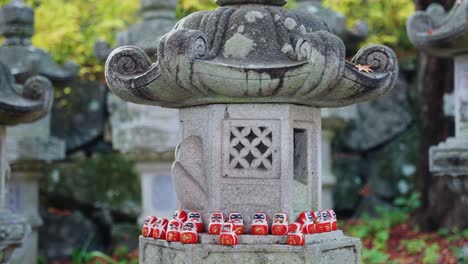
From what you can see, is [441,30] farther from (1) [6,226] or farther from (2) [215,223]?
(1) [6,226]

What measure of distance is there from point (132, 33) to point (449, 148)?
3.94 m

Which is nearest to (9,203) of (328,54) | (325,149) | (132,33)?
(132,33)

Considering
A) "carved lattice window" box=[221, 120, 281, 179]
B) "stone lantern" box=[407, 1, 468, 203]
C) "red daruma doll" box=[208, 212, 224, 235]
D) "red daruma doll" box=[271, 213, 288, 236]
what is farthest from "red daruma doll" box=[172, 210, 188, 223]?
"stone lantern" box=[407, 1, 468, 203]

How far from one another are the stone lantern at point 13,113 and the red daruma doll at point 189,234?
10.3 ft

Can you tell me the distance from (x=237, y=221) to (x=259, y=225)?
134 mm

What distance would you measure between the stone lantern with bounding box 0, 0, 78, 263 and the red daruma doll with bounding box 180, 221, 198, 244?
4.78 metres

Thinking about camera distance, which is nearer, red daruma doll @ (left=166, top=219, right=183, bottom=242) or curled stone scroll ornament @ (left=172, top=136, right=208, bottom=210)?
red daruma doll @ (left=166, top=219, right=183, bottom=242)

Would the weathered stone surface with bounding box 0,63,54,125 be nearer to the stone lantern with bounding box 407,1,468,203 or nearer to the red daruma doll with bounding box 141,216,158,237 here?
the red daruma doll with bounding box 141,216,158,237

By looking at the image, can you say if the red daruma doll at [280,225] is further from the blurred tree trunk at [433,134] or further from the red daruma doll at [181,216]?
the blurred tree trunk at [433,134]

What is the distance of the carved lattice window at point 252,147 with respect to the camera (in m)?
4.79

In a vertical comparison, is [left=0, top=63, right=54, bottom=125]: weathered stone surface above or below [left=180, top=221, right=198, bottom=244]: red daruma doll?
above

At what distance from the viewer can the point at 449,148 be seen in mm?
7727

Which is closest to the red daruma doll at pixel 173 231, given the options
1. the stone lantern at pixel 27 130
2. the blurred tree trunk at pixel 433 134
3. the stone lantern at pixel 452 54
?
the stone lantern at pixel 452 54

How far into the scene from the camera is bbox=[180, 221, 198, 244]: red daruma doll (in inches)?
184
